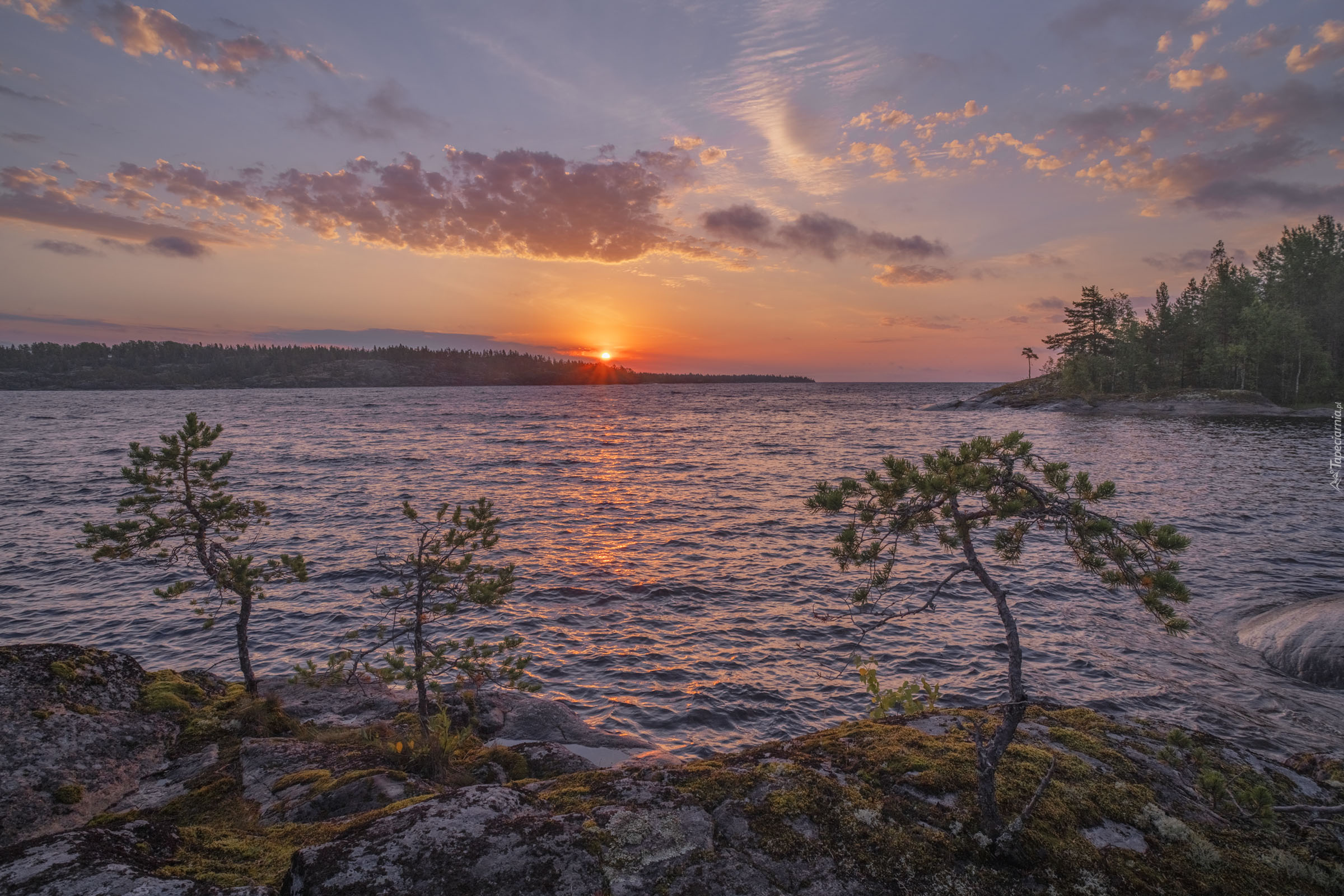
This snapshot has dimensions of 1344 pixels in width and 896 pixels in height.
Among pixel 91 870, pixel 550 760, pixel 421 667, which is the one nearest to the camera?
pixel 91 870

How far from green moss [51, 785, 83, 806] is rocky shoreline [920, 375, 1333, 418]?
121 meters

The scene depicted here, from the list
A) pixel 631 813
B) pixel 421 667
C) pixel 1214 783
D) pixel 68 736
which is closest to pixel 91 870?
pixel 631 813

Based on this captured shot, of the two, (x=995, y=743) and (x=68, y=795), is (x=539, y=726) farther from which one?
(x=995, y=743)

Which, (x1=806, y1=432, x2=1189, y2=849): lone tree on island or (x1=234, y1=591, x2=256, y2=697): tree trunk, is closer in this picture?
(x1=806, y1=432, x2=1189, y2=849): lone tree on island

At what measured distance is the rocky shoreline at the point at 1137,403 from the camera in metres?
88.1

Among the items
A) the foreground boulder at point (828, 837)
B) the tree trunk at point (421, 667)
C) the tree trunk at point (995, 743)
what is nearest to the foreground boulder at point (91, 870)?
the foreground boulder at point (828, 837)

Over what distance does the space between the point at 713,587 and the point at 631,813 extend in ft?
48.9

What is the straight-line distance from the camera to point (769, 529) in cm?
2789

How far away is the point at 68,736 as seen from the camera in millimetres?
8227

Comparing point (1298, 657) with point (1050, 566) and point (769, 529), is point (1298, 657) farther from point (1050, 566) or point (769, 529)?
point (769, 529)

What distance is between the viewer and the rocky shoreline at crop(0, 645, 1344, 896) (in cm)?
488

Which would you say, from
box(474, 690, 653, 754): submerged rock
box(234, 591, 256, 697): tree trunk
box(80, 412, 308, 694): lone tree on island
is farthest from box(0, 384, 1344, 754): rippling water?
box(80, 412, 308, 694): lone tree on island

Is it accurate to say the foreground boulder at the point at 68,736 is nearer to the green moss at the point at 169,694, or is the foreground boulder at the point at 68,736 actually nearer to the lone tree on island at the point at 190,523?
the green moss at the point at 169,694

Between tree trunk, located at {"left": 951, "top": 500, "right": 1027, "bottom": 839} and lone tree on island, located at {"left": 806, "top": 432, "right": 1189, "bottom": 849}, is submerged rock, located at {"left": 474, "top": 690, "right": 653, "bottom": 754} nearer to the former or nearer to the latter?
tree trunk, located at {"left": 951, "top": 500, "right": 1027, "bottom": 839}
